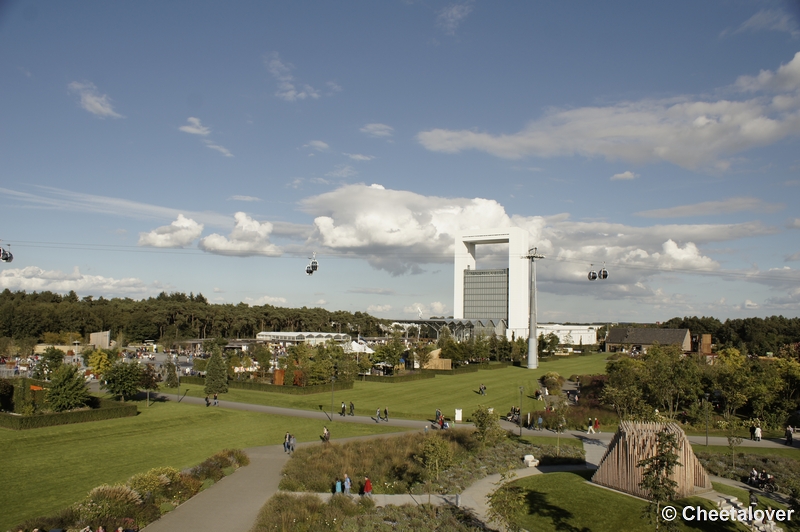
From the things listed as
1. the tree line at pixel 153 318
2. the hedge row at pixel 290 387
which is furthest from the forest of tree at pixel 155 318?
the hedge row at pixel 290 387

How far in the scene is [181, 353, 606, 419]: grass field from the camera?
4834 cm

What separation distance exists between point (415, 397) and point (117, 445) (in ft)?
96.4

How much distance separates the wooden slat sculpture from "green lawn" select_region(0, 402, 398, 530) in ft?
59.3

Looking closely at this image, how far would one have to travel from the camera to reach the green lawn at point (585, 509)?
20.8 m

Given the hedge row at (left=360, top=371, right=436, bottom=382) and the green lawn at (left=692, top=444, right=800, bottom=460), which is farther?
the hedge row at (left=360, top=371, right=436, bottom=382)

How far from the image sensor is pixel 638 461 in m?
23.7

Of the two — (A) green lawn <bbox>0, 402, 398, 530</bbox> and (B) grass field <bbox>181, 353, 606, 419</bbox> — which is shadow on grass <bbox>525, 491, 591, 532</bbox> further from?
(B) grass field <bbox>181, 353, 606, 419</bbox>

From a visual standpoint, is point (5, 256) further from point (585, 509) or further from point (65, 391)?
point (585, 509)

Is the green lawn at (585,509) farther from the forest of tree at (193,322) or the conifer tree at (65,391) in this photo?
the forest of tree at (193,322)

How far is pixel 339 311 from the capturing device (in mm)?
180000

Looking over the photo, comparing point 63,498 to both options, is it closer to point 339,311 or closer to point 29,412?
point 29,412

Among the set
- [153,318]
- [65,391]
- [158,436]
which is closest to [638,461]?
[158,436]

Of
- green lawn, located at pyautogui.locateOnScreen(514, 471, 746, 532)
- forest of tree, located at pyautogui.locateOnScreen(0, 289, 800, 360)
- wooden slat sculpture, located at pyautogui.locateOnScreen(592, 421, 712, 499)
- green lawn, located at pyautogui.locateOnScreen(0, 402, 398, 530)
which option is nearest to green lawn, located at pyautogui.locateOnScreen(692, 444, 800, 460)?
wooden slat sculpture, located at pyautogui.locateOnScreen(592, 421, 712, 499)

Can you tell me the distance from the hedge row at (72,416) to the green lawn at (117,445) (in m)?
0.81
